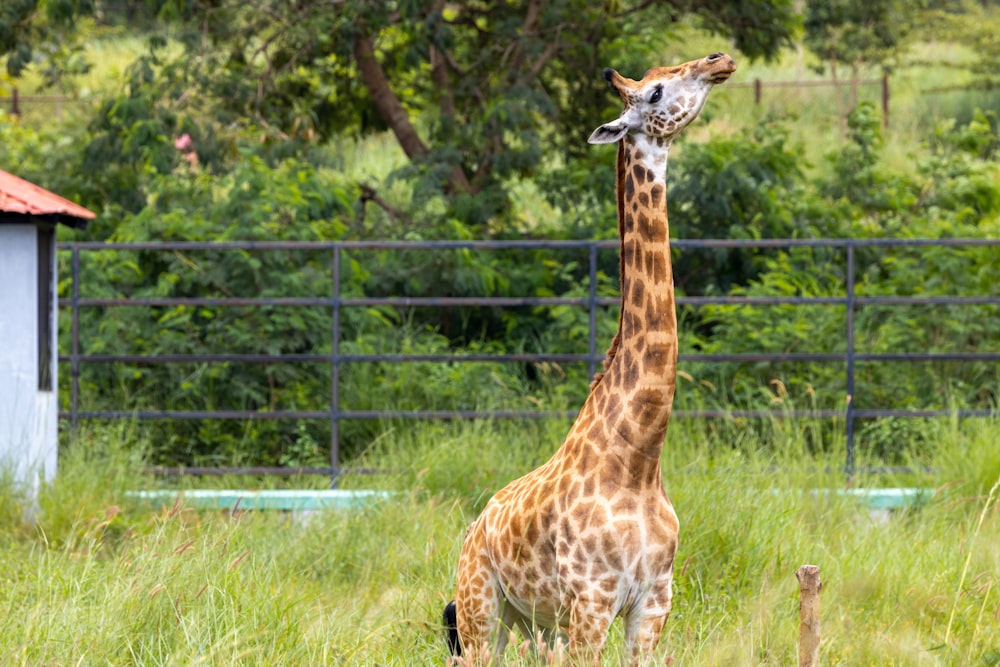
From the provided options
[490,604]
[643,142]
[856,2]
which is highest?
[856,2]

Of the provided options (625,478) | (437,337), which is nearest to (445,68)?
(437,337)

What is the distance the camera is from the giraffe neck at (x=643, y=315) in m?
3.30

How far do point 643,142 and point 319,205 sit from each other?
6.78 metres

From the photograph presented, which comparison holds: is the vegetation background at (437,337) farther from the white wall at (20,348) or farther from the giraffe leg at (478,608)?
the giraffe leg at (478,608)

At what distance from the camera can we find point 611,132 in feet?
10.7

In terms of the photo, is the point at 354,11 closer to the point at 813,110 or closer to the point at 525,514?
the point at 525,514

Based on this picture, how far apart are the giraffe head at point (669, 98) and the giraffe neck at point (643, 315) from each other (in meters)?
0.08

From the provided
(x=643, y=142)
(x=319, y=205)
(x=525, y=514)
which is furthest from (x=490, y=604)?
(x=319, y=205)

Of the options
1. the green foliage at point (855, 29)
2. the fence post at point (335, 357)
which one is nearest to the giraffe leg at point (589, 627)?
the fence post at point (335, 357)

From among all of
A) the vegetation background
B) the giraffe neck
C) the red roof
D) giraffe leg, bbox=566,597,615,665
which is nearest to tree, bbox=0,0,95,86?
the vegetation background

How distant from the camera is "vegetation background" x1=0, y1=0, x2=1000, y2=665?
446cm

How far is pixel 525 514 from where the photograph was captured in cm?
338

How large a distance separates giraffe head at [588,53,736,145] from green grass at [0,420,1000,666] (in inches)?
55.4

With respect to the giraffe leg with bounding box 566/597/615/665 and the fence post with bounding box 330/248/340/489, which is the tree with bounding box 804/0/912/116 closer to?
the fence post with bounding box 330/248/340/489
